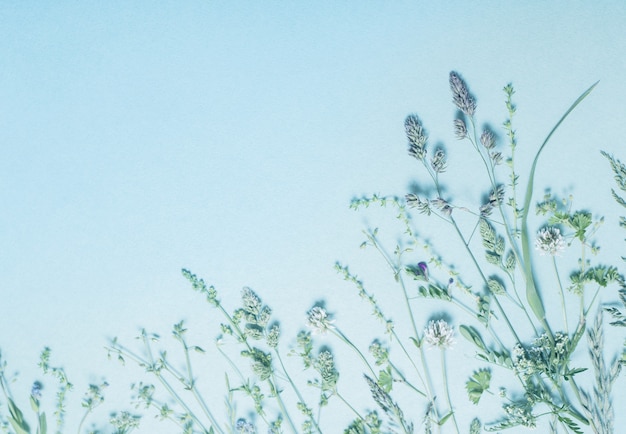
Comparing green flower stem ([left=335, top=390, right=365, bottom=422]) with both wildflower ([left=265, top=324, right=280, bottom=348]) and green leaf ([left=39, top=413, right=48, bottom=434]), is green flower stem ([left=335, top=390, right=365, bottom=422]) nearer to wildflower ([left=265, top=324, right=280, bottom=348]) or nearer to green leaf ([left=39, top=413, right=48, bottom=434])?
wildflower ([left=265, top=324, right=280, bottom=348])

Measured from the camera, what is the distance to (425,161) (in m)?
1.29

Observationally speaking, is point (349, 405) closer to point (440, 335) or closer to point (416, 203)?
point (440, 335)

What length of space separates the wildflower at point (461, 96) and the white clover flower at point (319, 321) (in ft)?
2.18

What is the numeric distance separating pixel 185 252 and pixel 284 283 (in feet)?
0.99

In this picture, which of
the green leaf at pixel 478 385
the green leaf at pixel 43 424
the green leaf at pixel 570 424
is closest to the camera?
the green leaf at pixel 570 424

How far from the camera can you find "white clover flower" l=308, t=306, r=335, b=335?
4.28 ft

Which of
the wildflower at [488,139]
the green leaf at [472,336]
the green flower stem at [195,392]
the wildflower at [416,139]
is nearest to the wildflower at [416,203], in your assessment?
the wildflower at [416,139]

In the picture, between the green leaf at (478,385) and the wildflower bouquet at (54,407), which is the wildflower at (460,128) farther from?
the wildflower bouquet at (54,407)

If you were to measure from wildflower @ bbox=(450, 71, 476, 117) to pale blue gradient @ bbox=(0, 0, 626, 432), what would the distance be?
0.22 feet

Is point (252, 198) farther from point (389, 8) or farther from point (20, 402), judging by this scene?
point (20, 402)

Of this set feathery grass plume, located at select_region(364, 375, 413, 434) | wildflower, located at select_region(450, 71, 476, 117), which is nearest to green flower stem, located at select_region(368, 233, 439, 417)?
feathery grass plume, located at select_region(364, 375, 413, 434)

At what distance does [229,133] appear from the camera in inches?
53.5

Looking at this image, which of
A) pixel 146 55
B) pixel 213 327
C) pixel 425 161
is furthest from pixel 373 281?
pixel 146 55

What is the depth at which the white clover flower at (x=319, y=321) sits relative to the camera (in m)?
1.30
